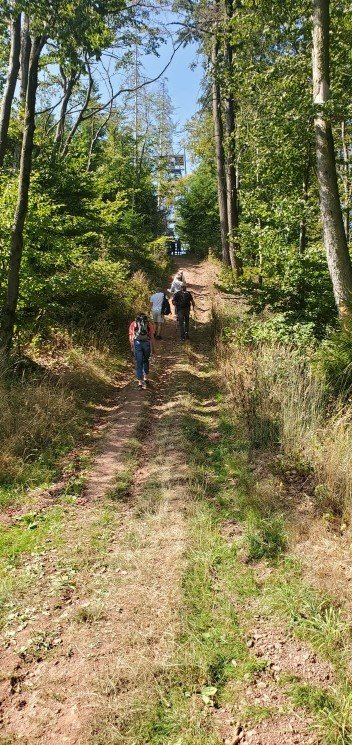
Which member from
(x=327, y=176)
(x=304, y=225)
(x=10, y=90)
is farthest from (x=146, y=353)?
(x=10, y=90)

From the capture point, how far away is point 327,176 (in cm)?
714

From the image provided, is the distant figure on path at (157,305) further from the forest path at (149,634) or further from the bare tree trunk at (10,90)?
the forest path at (149,634)

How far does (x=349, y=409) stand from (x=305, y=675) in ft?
10.4

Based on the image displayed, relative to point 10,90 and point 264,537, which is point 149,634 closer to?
point 264,537

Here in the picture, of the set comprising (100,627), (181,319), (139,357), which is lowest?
(100,627)

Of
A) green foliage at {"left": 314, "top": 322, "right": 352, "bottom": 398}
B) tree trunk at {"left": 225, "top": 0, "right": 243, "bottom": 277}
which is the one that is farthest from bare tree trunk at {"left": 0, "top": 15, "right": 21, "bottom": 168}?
green foliage at {"left": 314, "top": 322, "right": 352, "bottom": 398}

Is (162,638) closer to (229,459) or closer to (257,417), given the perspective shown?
(229,459)

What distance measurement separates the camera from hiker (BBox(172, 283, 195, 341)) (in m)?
12.2

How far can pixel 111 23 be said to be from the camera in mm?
14141

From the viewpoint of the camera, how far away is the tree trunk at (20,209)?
7758 millimetres

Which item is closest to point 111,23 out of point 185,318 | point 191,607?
point 185,318

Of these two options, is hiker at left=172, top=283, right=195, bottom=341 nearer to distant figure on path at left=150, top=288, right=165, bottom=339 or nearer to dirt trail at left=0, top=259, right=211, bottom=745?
distant figure on path at left=150, top=288, right=165, bottom=339

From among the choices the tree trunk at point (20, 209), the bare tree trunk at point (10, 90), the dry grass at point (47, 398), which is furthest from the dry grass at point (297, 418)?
the bare tree trunk at point (10, 90)

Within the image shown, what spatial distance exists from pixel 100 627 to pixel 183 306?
379 inches
